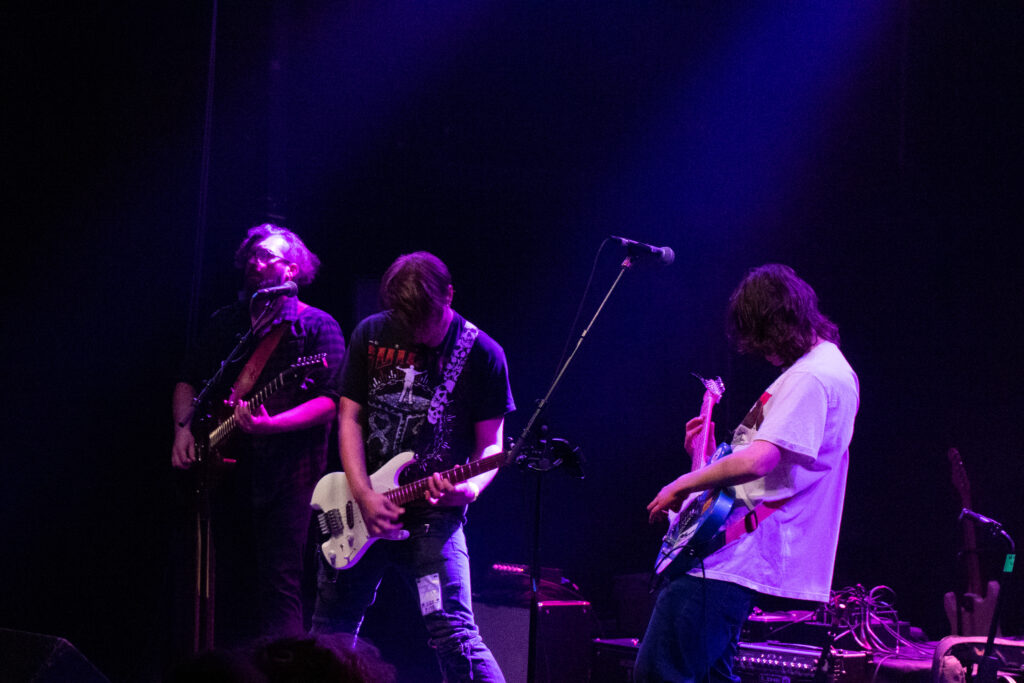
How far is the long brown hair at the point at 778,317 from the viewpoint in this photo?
3.20m

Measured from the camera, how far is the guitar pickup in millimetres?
3568

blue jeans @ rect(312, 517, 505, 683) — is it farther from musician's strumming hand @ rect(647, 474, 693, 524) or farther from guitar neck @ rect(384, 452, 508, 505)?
musician's strumming hand @ rect(647, 474, 693, 524)

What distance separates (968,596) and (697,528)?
2.76 m

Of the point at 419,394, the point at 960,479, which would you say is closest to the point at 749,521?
the point at 419,394

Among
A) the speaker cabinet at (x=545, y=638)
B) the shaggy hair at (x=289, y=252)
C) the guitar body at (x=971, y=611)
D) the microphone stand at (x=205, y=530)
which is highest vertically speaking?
the shaggy hair at (x=289, y=252)

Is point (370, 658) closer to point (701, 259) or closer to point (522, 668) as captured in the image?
point (522, 668)

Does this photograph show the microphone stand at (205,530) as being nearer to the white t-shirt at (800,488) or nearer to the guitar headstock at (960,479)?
the white t-shirt at (800,488)

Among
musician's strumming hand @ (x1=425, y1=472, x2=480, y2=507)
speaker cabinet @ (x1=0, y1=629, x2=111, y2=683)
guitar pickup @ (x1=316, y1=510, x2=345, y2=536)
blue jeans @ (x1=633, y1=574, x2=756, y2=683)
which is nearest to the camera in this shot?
speaker cabinet @ (x1=0, y1=629, x2=111, y2=683)

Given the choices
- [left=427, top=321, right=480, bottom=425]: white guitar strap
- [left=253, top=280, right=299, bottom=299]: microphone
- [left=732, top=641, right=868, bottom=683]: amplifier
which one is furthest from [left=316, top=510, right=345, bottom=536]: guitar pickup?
[left=732, top=641, right=868, bottom=683]: amplifier

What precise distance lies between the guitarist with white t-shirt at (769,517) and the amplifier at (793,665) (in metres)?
1.11

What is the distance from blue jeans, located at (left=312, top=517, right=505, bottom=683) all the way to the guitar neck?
10cm

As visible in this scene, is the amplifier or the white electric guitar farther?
the amplifier

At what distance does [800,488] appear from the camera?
120 inches

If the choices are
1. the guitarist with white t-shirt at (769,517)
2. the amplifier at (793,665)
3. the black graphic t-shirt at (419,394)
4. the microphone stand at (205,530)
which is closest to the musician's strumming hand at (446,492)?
the black graphic t-shirt at (419,394)
